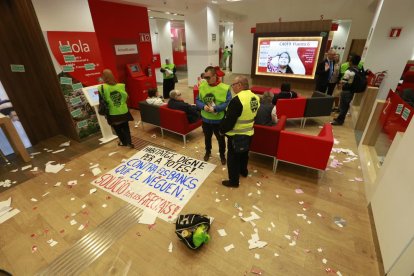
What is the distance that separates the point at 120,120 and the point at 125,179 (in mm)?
1239

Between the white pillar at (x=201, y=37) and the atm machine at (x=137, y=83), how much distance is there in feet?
10.8

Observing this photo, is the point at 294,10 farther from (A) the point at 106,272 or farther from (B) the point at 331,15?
(A) the point at 106,272

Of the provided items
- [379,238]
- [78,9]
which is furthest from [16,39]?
[379,238]

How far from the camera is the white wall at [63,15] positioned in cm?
371

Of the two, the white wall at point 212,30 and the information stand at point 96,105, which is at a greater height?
the white wall at point 212,30

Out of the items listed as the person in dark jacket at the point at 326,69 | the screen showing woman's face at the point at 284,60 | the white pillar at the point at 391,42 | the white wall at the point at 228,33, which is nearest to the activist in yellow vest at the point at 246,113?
the person in dark jacket at the point at 326,69

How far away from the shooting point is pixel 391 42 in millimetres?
5691

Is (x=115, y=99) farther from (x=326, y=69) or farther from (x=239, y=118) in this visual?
(x=326, y=69)

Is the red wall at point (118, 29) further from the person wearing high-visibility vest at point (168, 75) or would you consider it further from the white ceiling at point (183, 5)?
the person wearing high-visibility vest at point (168, 75)

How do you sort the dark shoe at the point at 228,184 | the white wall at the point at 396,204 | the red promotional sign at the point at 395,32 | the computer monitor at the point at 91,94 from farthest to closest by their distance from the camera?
the red promotional sign at the point at 395,32 < the computer monitor at the point at 91,94 < the dark shoe at the point at 228,184 < the white wall at the point at 396,204

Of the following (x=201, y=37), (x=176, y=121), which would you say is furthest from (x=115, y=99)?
(x=201, y=37)

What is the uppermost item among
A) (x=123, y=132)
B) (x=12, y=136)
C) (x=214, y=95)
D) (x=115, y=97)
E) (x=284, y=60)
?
(x=284, y=60)

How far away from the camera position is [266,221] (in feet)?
8.34

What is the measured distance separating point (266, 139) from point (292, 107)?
7.11ft
